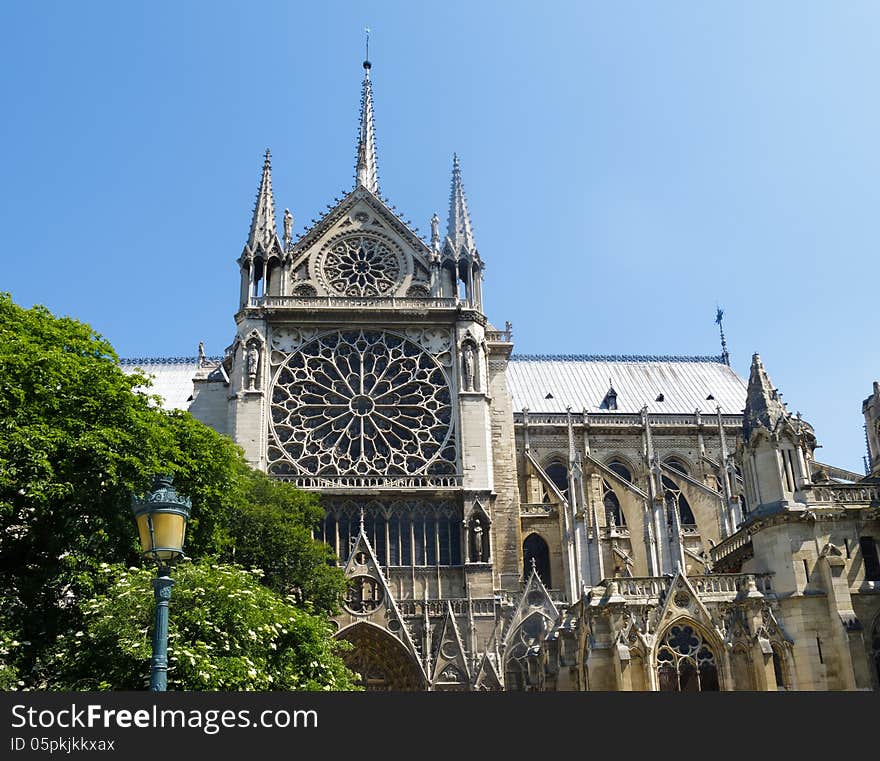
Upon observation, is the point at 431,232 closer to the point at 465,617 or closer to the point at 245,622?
the point at 465,617

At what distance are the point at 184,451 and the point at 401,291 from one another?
21.4m

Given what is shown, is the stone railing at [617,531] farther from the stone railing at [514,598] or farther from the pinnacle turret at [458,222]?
the pinnacle turret at [458,222]

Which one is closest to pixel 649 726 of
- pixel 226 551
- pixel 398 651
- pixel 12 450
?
pixel 12 450

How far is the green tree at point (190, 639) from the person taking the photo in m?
19.0

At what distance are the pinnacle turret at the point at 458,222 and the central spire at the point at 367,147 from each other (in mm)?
3935

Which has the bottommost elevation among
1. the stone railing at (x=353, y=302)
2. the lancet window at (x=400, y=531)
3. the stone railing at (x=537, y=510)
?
the lancet window at (x=400, y=531)

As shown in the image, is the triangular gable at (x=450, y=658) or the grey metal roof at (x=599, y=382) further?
the grey metal roof at (x=599, y=382)

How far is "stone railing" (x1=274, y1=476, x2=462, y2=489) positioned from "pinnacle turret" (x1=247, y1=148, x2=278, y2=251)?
38.9 feet

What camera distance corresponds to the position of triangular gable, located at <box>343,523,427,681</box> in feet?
123

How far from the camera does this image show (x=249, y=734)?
32.0ft

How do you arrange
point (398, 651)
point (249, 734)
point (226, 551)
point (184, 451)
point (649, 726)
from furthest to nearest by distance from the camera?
1. point (398, 651)
2. point (226, 551)
3. point (184, 451)
4. point (649, 726)
5. point (249, 734)

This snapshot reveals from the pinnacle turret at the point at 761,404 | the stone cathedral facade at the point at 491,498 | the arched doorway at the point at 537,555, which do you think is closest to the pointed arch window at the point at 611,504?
the stone cathedral facade at the point at 491,498

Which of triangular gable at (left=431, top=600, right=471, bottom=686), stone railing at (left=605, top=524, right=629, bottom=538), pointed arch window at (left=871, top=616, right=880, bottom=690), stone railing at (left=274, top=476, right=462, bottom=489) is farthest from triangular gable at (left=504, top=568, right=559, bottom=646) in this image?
pointed arch window at (left=871, top=616, right=880, bottom=690)

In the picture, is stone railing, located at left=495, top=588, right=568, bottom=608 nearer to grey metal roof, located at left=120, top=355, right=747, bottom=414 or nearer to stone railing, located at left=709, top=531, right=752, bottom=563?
stone railing, located at left=709, top=531, right=752, bottom=563
